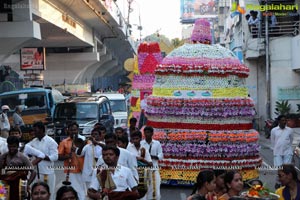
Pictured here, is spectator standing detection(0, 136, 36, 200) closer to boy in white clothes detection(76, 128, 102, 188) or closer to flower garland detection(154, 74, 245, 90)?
boy in white clothes detection(76, 128, 102, 188)

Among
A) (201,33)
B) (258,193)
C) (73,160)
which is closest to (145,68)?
(201,33)

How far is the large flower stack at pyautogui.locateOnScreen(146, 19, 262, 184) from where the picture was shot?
13.8 m

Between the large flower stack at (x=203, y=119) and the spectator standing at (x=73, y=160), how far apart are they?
3355mm

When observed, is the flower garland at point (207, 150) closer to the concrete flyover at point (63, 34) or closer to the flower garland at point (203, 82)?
the flower garland at point (203, 82)

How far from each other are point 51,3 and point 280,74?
11.5 metres

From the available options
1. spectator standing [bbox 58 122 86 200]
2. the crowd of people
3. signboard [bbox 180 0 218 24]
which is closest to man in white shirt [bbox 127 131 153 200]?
the crowd of people

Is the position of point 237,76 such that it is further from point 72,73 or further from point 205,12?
point 205,12

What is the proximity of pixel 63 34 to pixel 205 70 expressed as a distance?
23458 mm

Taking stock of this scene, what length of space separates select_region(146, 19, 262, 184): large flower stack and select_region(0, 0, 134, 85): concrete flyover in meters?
12.2

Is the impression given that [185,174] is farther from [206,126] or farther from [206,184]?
[206,184]

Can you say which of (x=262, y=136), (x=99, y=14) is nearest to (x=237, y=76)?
(x=262, y=136)

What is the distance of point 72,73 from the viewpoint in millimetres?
51969

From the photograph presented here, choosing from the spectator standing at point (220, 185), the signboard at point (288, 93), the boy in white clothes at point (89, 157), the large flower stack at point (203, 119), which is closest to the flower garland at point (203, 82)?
the large flower stack at point (203, 119)

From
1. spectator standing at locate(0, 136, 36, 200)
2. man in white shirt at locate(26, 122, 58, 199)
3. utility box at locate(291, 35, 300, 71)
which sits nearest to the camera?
spectator standing at locate(0, 136, 36, 200)
